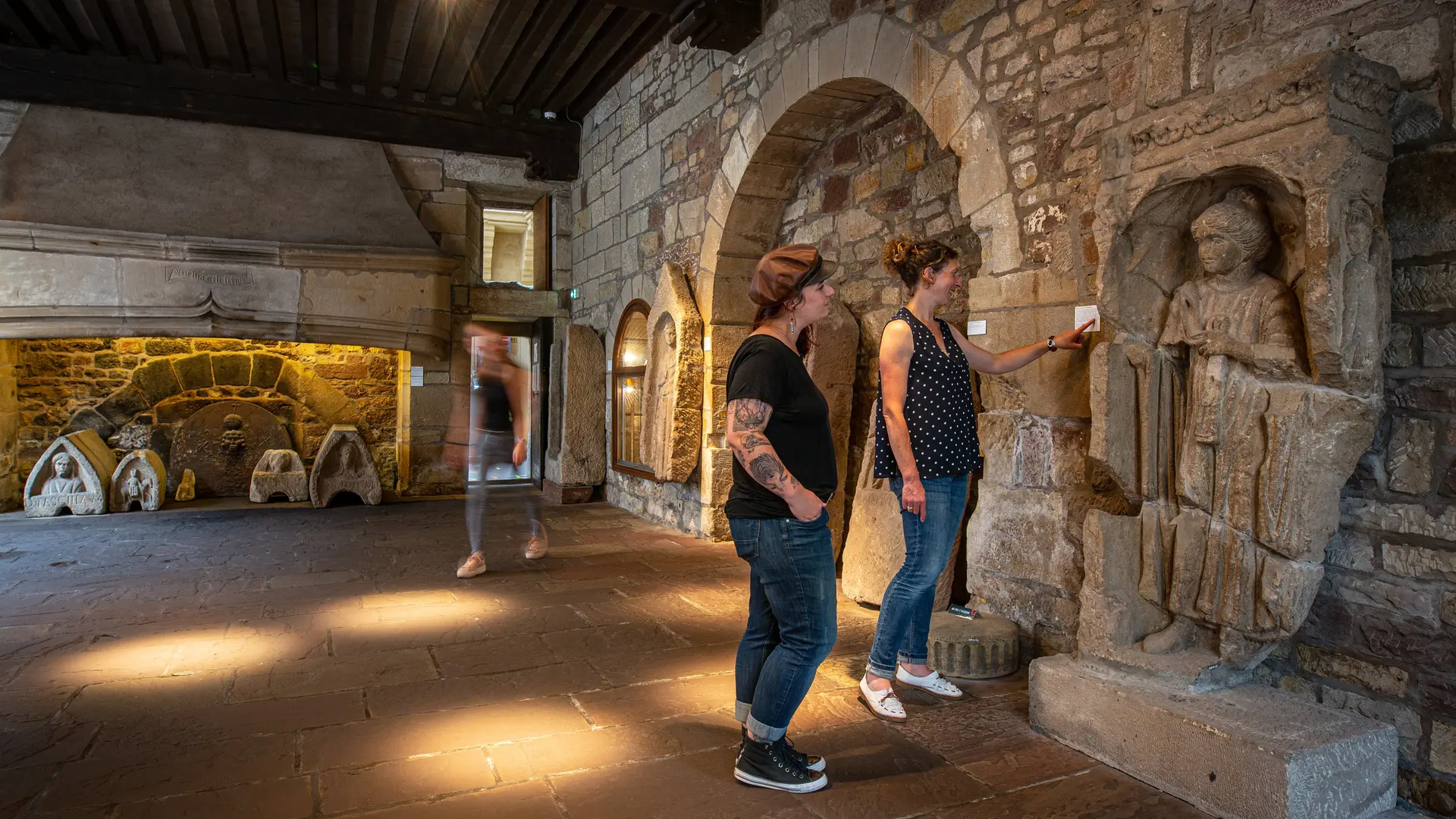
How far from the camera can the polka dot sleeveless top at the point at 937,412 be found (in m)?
2.48

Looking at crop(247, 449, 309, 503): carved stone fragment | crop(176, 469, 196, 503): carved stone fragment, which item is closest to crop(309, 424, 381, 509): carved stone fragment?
crop(247, 449, 309, 503): carved stone fragment

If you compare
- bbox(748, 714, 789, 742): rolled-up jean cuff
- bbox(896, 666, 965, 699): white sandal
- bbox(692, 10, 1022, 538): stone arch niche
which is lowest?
bbox(896, 666, 965, 699): white sandal

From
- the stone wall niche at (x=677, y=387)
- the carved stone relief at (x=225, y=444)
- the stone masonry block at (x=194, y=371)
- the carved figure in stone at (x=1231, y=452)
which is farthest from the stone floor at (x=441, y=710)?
the stone masonry block at (x=194, y=371)

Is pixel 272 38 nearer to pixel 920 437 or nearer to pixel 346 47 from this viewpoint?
pixel 346 47

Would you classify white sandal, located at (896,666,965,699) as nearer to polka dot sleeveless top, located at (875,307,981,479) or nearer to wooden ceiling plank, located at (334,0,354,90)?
polka dot sleeveless top, located at (875,307,981,479)

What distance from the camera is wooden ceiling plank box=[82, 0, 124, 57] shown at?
5.73 m

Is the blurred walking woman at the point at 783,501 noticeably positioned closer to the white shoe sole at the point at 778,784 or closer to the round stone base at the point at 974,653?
the white shoe sole at the point at 778,784

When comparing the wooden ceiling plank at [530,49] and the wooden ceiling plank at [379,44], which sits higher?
the wooden ceiling plank at [530,49]

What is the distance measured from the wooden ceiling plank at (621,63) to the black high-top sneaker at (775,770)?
485 centimetres

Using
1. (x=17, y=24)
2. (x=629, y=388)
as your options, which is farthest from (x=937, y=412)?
(x=17, y=24)

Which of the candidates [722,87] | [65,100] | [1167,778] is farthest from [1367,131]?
[65,100]

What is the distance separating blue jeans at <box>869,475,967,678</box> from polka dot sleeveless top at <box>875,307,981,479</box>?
2.0 inches

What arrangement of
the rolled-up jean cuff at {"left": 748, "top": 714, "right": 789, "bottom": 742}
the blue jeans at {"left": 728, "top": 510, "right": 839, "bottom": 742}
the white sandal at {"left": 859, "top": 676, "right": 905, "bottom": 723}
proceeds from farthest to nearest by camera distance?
the white sandal at {"left": 859, "top": 676, "right": 905, "bottom": 723} < the rolled-up jean cuff at {"left": 748, "top": 714, "right": 789, "bottom": 742} < the blue jeans at {"left": 728, "top": 510, "right": 839, "bottom": 742}

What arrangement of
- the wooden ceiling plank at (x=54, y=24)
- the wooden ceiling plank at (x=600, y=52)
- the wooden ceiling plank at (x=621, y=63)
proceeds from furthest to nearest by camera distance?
the wooden ceiling plank at (x=621, y=63) → the wooden ceiling plank at (x=600, y=52) → the wooden ceiling plank at (x=54, y=24)
